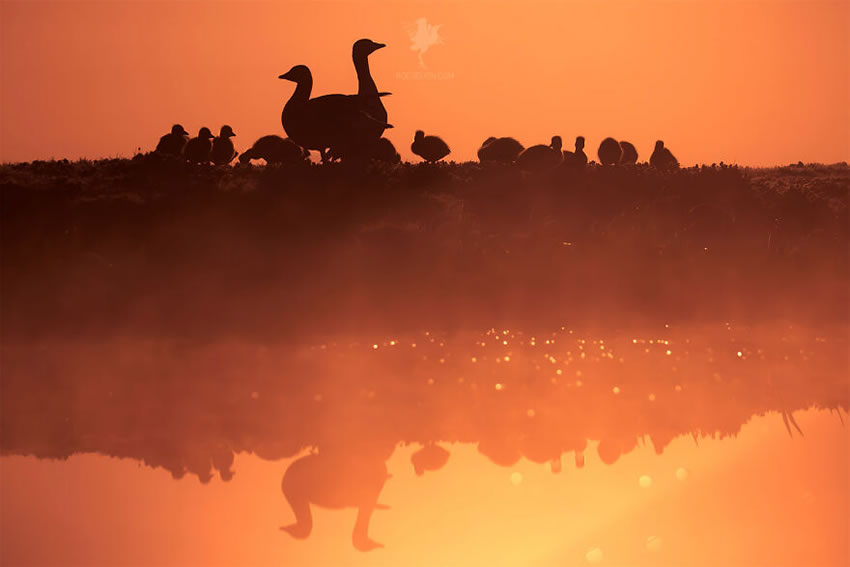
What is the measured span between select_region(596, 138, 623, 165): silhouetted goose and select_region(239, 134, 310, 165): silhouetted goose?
22.1 ft

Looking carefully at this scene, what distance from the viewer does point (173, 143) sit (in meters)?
16.3

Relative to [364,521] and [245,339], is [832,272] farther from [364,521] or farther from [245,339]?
[364,521]

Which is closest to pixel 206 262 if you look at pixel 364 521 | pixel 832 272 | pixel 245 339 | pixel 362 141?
pixel 245 339

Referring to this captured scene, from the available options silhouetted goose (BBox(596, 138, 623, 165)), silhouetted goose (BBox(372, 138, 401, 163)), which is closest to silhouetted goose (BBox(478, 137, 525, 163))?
silhouetted goose (BBox(596, 138, 623, 165))

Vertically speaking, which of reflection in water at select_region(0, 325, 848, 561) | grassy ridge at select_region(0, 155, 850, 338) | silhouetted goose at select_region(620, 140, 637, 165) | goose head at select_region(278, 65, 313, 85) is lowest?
reflection in water at select_region(0, 325, 848, 561)

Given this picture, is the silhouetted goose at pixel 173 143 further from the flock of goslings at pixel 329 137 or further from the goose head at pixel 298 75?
the goose head at pixel 298 75

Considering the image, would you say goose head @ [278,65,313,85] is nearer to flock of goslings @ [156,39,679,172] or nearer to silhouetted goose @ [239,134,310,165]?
flock of goslings @ [156,39,679,172]

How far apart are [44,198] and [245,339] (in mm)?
4693

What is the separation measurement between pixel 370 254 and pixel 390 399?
4.99 m

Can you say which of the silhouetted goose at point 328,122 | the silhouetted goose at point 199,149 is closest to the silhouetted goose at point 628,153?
the silhouetted goose at point 328,122

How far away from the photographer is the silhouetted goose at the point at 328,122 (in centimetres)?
1598

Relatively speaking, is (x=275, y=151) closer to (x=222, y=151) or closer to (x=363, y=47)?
(x=222, y=151)

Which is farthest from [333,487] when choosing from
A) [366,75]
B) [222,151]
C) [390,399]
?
[366,75]

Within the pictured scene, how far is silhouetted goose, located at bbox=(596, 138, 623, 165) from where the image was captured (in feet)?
64.2
